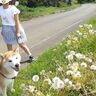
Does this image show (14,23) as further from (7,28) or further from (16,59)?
(16,59)

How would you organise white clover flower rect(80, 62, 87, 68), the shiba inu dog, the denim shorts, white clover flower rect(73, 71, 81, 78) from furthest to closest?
the denim shorts
the shiba inu dog
white clover flower rect(80, 62, 87, 68)
white clover flower rect(73, 71, 81, 78)

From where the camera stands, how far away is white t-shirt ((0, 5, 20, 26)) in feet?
34.4

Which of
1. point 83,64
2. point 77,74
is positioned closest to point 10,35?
point 83,64

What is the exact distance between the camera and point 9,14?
10.5 metres

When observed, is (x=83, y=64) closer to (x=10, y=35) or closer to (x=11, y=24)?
(x=11, y=24)

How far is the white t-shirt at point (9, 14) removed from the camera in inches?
412

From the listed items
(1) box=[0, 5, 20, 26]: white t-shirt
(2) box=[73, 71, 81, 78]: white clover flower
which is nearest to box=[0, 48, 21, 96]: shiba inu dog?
(2) box=[73, 71, 81, 78]: white clover flower

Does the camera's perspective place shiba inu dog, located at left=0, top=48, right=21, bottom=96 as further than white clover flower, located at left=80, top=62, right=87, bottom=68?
Yes

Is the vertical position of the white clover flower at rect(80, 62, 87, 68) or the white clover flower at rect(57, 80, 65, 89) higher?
the white clover flower at rect(57, 80, 65, 89)

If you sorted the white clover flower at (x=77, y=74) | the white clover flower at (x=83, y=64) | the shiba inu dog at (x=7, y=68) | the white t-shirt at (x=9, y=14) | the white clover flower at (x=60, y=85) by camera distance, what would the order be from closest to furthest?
the white clover flower at (x=60, y=85) < the white clover flower at (x=77, y=74) < the white clover flower at (x=83, y=64) < the shiba inu dog at (x=7, y=68) < the white t-shirt at (x=9, y=14)

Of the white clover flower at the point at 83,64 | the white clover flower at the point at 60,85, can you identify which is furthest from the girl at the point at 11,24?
the white clover flower at the point at 60,85

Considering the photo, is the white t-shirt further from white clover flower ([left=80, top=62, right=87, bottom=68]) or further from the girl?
white clover flower ([left=80, top=62, right=87, bottom=68])

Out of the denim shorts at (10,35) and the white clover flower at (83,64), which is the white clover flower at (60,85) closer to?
the white clover flower at (83,64)

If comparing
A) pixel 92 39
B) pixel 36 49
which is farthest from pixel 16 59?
pixel 36 49
